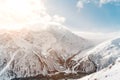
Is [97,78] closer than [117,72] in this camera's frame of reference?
No

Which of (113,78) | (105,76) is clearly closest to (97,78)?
(105,76)

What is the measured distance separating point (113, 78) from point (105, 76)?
3.81m

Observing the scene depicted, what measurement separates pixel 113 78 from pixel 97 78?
616cm

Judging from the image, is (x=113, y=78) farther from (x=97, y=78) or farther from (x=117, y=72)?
(x=97, y=78)

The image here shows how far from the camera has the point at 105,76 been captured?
4572 cm

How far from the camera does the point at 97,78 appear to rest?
4781cm

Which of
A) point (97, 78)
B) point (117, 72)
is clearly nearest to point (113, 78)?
point (117, 72)

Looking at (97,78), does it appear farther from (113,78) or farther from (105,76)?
(113,78)

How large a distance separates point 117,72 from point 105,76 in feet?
8.16

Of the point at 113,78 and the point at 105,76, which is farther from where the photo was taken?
the point at 105,76

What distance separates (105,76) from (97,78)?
96.9 inches

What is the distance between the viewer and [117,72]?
145ft

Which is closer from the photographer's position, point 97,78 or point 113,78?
point 113,78
